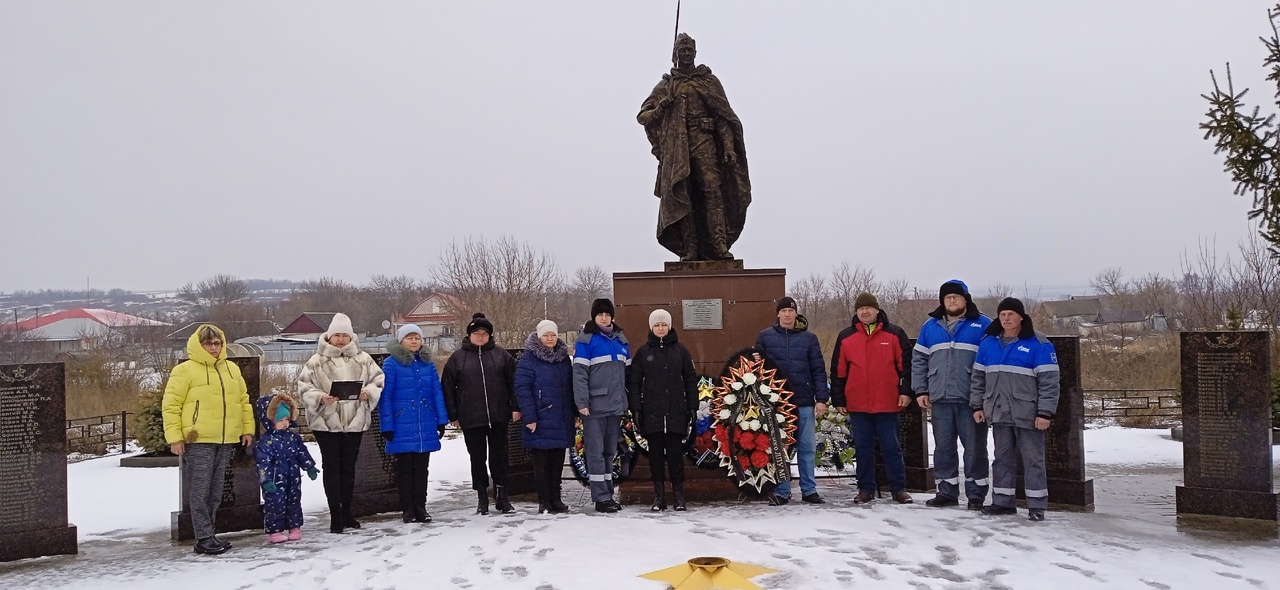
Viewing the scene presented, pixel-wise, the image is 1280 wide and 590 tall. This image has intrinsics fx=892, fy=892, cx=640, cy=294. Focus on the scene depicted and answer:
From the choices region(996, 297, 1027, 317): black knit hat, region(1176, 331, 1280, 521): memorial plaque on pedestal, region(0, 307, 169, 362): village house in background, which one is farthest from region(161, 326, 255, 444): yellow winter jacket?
region(0, 307, 169, 362): village house in background

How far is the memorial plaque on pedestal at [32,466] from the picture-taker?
242 inches

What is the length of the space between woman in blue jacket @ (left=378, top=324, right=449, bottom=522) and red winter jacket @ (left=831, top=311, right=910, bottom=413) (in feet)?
10.5

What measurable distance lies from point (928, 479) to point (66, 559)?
22.6 feet

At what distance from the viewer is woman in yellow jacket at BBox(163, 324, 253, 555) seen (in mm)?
5957

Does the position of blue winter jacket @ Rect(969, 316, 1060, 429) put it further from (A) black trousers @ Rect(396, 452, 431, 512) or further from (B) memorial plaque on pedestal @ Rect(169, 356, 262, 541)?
(B) memorial plaque on pedestal @ Rect(169, 356, 262, 541)

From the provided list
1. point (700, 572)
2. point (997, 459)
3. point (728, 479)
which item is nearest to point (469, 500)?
point (728, 479)

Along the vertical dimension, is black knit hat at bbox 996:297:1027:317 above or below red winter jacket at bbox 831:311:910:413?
above

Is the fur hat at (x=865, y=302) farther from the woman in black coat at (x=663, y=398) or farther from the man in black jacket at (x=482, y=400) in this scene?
the man in black jacket at (x=482, y=400)

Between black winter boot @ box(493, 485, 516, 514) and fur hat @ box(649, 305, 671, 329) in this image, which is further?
black winter boot @ box(493, 485, 516, 514)

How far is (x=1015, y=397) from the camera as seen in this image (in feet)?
Answer: 20.9

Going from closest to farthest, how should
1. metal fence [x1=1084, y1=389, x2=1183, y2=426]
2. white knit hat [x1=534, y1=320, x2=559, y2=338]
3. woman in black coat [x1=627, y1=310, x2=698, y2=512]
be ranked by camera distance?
woman in black coat [x1=627, y1=310, x2=698, y2=512], white knit hat [x1=534, y1=320, x2=559, y2=338], metal fence [x1=1084, y1=389, x2=1183, y2=426]

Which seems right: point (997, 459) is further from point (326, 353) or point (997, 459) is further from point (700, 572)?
point (326, 353)

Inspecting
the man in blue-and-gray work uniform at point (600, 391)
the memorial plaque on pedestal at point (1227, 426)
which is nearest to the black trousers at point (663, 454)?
the man in blue-and-gray work uniform at point (600, 391)

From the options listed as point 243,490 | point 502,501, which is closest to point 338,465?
point 243,490
